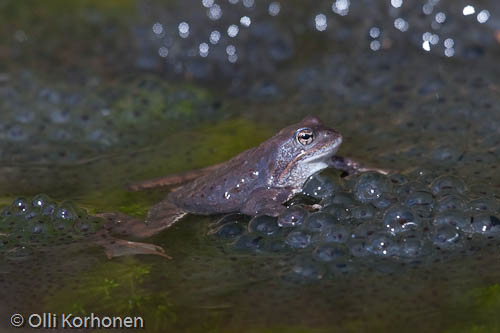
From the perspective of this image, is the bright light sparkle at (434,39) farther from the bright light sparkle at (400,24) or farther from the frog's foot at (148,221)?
the frog's foot at (148,221)

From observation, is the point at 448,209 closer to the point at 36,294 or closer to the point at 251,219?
the point at 251,219

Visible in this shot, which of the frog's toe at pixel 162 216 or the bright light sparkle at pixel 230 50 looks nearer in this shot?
the frog's toe at pixel 162 216

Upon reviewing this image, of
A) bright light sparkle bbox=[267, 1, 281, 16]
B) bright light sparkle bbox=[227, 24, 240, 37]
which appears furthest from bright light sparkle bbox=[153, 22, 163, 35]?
bright light sparkle bbox=[267, 1, 281, 16]

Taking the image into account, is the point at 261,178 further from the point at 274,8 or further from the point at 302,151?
the point at 274,8

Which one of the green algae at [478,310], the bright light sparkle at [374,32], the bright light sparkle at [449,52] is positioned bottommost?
the green algae at [478,310]

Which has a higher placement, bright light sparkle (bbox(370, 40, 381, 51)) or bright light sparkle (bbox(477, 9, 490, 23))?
bright light sparkle (bbox(477, 9, 490, 23))

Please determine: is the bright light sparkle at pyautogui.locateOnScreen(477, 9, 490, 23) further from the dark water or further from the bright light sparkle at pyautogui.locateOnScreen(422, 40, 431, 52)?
the bright light sparkle at pyautogui.locateOnScreen(422, 40, 431, 52)

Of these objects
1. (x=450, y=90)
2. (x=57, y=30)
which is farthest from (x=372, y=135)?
(x=57, y=30)
